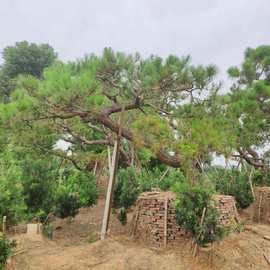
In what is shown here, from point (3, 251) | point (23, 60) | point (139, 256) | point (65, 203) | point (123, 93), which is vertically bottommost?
point (139, 256)

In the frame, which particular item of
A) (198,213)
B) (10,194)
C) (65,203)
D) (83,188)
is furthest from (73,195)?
(198,213)

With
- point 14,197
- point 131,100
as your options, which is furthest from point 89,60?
point 14,197

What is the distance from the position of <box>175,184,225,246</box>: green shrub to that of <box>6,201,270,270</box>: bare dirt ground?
0.35 m

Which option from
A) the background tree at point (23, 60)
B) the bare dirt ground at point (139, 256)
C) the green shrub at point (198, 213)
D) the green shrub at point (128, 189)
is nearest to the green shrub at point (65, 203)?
the green shrub at point (128, 189)

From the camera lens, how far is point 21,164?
6109mm

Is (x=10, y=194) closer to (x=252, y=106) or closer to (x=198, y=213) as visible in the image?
(x=198, y=213)

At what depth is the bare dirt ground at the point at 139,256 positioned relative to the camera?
13.5 feet

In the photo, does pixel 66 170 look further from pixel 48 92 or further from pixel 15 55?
pixel 15 55

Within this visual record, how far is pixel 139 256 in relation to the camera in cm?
439

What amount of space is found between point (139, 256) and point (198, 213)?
1.01 metres

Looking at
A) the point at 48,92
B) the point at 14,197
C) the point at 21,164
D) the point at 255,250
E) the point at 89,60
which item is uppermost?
the point at 89,60

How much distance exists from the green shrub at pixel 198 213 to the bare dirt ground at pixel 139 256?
35cm

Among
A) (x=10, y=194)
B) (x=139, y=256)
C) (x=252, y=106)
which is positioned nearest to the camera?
(x=10, y=194)

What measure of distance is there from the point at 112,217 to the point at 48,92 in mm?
4249
